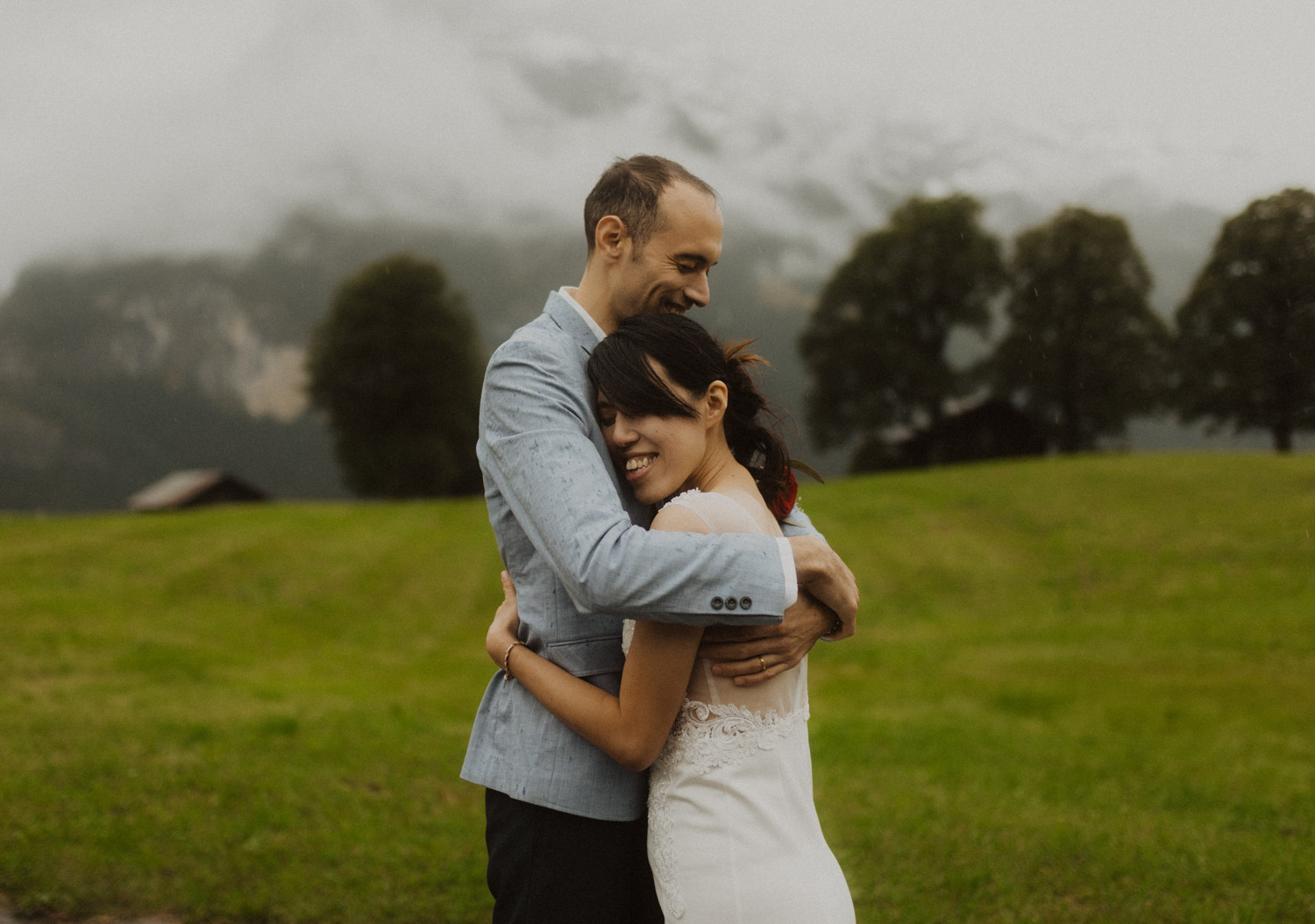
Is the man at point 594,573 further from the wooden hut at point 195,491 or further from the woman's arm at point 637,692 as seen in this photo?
the wooden hut at point 195,491

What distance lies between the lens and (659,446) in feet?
6.83

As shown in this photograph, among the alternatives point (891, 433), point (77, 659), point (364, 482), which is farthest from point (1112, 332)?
point (77, 659)

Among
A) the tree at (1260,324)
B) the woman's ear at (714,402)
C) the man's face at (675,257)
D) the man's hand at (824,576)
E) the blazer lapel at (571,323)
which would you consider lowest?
the man's hand at (824,576)

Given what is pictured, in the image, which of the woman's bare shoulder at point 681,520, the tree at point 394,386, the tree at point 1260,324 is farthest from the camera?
the tree at point 394,386

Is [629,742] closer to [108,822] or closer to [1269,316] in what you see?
[108,822]

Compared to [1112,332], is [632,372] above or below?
below

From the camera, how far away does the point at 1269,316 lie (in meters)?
35.2

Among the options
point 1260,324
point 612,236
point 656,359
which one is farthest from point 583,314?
point 1260,324

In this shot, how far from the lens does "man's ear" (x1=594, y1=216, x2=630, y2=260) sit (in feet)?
7.65

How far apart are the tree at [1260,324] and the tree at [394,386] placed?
3070cm

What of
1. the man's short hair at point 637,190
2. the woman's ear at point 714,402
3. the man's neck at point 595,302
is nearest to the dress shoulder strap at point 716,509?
the woman's ear at point 714,402

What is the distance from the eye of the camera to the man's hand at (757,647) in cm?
201

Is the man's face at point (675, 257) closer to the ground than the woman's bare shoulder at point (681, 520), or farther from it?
farther from it

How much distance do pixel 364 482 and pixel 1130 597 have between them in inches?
1347
